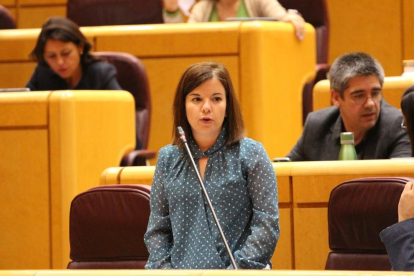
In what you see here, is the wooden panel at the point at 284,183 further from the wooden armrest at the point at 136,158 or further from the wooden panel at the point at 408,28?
the wooden panel at the point at 408,28

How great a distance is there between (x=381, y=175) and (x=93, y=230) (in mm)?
516

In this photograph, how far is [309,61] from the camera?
108 inches

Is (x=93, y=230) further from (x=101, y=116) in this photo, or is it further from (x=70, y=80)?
(x=70, y=80)

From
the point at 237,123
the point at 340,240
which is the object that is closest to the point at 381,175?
the point at 340,240

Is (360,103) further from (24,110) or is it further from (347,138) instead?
(24,110)

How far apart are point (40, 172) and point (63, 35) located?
1.69 feet

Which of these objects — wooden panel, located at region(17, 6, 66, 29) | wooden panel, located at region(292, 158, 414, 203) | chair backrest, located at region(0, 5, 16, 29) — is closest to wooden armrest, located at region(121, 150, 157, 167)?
wooden panel, located at region(292, 158, 414, 203)

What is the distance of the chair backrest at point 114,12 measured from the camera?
296cm

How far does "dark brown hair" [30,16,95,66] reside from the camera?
2.45 meters

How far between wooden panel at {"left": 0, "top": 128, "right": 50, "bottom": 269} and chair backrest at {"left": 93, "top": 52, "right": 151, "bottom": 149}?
1.43 feet

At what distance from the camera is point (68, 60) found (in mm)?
2447

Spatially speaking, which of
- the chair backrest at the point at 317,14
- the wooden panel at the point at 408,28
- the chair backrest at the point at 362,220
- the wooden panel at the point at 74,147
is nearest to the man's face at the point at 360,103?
the chair backrest at the point at 362,220

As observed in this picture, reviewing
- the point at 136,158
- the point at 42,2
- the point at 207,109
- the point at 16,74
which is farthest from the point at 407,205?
the point at 42,2

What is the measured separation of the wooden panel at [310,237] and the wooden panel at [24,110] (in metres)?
0.70
